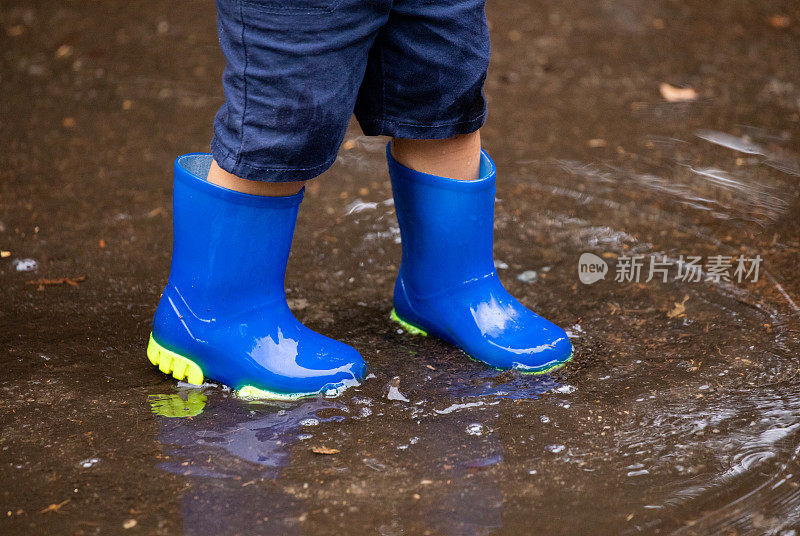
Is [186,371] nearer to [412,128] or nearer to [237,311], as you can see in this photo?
[237,311]

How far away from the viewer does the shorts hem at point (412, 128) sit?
1400 millimetres

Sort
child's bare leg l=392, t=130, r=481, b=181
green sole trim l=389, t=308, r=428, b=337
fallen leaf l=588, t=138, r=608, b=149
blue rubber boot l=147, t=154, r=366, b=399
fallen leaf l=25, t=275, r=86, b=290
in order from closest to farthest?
blue rubber boot l=147, t=154, r=366, b=399
child's bare leg l=392, t=130, r=481, b=181
green sole trim l=389, t=308, r=428, b=337
fallen leaf l=25, t=275, r=86, b=290
fallen leaf l=588, t=138, r=608, b=149

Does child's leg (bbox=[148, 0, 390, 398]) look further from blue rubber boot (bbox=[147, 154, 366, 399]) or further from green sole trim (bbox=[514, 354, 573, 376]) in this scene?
green sole trim (bbox=[514, 354, 573, 376])

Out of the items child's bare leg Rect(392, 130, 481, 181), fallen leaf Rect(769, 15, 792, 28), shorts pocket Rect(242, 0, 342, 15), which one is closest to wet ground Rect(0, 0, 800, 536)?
fallen leaf Rect(769, 15, 792, 28)

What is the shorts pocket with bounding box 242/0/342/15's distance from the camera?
45.7 inches

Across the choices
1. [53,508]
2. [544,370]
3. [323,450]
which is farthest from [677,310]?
[53,508]

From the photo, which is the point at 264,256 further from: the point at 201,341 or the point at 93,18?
the point at 93,18

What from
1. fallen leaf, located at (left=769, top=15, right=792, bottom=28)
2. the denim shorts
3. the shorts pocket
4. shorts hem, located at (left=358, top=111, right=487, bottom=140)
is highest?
the shorts pocket

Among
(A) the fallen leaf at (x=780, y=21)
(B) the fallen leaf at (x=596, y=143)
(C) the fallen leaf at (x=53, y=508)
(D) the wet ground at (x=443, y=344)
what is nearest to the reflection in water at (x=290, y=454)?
(D) the wet ground at (x=443, y=344)

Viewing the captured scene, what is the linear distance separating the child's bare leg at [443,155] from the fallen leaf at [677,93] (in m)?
1.51

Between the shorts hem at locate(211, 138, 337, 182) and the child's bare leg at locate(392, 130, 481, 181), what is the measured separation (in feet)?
0.84

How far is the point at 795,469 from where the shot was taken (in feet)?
4.03

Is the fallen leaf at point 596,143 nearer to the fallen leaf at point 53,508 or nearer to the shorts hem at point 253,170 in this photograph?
the shorts hem at point 253,170

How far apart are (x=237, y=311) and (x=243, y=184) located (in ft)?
0.75
